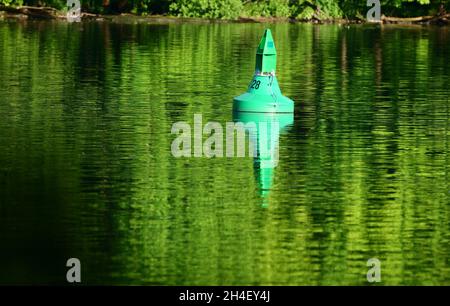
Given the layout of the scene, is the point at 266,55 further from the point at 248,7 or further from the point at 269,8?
the point at 269,8

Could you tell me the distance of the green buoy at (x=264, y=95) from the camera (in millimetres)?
30578

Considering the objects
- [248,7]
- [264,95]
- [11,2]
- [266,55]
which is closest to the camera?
[266,55]

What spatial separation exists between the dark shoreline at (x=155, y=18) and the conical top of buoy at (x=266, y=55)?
38.7m

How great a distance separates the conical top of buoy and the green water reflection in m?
1.13

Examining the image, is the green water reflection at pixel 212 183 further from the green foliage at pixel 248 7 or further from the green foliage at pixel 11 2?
the green foliage at pixel 248 7

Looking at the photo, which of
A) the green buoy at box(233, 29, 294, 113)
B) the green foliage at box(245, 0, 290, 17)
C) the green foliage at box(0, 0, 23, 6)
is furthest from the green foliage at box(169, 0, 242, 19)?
the green buoy at box(233, 29, 294, 113)

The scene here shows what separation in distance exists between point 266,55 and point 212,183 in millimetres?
8200

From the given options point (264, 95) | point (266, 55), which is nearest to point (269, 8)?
point (264, 95)

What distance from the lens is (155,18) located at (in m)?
72.0

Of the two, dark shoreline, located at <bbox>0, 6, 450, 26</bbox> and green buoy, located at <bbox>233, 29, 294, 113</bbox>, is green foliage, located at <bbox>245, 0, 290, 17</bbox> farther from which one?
green buoy, located at <bbox>233, 29, 294, 113</bbox>

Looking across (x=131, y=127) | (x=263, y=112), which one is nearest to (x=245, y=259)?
(x=131, y=127)

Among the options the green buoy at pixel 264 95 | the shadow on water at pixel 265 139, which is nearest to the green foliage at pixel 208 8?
the green buoy at pixel 264 95

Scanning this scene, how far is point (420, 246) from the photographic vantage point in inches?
728
